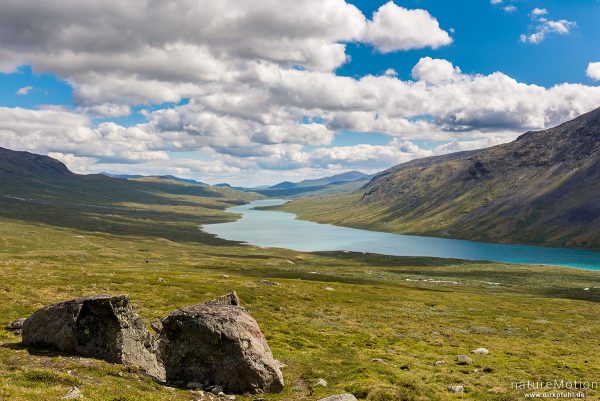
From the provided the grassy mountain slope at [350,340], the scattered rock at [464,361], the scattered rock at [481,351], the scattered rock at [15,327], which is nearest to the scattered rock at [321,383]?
the grassy mountain slope at [350,340]

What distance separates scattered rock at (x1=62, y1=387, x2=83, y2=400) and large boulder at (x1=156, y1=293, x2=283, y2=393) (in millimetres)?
7066

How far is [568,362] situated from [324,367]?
2720 centimetres

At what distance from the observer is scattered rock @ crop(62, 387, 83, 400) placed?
18.9 meters

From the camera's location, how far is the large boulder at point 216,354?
2577 centimetres

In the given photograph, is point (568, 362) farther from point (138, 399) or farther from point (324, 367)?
point (138, 399)

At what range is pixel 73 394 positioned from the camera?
19406 mm

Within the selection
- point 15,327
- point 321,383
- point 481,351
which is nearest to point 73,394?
point 321,383

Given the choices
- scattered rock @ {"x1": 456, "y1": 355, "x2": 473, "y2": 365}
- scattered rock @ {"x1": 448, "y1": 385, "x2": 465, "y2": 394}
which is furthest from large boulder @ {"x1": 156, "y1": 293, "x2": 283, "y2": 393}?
scattered rock @ {"x1": 456, "y1": 355, "x2": 473, "y2": 365}

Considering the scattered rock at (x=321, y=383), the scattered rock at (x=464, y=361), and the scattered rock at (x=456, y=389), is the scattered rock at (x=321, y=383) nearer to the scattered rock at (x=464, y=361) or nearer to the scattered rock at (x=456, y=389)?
the scattered rock at (x=456, y=389)

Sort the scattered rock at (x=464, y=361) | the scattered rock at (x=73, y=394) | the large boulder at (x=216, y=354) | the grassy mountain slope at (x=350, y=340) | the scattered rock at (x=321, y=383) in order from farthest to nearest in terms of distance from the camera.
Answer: the scattered rock at (x=464, y=361)
the scattered rock at (x=321, y=383)
the large boulder at (x=216, y=354)
the grassy mountain slope at (x=350, y=340)
the scattered rock at (x=73, y=394)

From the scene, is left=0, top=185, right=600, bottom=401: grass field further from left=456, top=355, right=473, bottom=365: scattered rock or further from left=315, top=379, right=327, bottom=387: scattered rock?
left=456, top=355, right=473, bottom=365: scattered rock

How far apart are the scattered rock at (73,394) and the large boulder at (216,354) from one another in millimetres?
7066

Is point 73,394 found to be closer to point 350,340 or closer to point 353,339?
point 350,340

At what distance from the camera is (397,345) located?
47.2 metres
